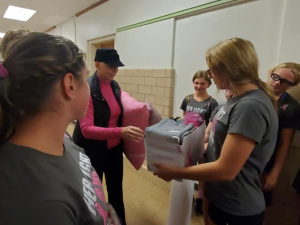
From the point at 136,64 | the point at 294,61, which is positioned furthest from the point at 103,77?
the point at 136,64

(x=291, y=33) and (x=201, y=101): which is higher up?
(x=291, y=33)

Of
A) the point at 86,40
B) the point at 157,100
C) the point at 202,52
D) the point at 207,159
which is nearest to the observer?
the point at 207,159

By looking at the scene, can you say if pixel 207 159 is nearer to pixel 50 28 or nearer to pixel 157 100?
pixel 157 100

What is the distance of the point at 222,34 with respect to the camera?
6.47ft

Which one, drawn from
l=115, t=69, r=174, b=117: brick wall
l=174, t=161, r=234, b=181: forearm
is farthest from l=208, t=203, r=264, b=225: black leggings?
l=115, t=69, r=174, b=117: brick wall

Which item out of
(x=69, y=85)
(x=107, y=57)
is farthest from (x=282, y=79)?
(x=69, y=85)

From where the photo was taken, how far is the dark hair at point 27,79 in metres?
0.48

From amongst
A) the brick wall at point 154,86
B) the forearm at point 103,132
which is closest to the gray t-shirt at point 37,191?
the forearm at point 103,132

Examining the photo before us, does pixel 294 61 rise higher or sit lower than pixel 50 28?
lower

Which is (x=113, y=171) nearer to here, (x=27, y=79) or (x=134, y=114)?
(x=134, y=114)

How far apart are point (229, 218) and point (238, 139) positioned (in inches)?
17.0

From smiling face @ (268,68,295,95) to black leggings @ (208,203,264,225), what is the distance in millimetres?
969

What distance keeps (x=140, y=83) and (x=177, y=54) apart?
826 mm

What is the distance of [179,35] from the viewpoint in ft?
7.84
